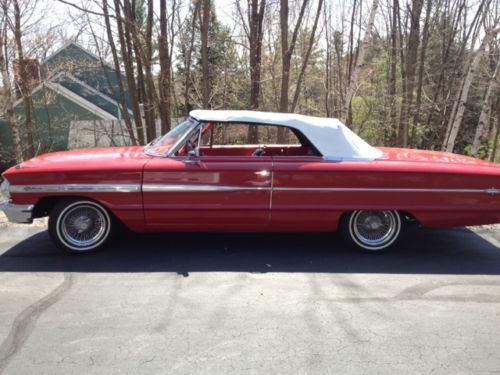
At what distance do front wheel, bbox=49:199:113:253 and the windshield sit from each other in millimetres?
817

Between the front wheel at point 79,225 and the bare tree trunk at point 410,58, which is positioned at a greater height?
the bare tree trunk at point 410,58

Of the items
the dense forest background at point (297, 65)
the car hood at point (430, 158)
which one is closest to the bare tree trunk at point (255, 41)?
the dense forest background at point (297, 65)

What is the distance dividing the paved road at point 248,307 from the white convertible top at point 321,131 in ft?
3.46

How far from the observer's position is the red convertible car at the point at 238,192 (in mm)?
4668

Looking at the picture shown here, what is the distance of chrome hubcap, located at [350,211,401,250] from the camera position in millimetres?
4930

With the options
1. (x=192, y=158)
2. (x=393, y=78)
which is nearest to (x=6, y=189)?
(x=192, y=158)

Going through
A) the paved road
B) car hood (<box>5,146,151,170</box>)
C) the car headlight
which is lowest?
the paved road

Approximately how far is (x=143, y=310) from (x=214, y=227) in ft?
4.71

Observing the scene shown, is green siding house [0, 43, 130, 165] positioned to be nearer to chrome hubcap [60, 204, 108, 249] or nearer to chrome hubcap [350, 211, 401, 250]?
chrome hubcap [60, 204, 108, 249]

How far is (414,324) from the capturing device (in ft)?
11.0

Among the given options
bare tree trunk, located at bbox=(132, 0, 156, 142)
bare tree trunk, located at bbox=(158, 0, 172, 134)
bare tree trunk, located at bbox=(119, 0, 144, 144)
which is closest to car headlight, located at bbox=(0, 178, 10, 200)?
bare tree trunk, located at bbox=(158, 0, 172, 134)

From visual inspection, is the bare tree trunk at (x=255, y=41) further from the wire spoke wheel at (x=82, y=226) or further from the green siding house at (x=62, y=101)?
the wire spoke wheel at (x=82, y=226)

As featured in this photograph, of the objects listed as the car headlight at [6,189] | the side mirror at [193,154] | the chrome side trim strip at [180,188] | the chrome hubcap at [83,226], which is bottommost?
the chrome hubcap at [83,226]

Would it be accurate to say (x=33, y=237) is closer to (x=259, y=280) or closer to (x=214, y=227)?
(x=214, y=227)
